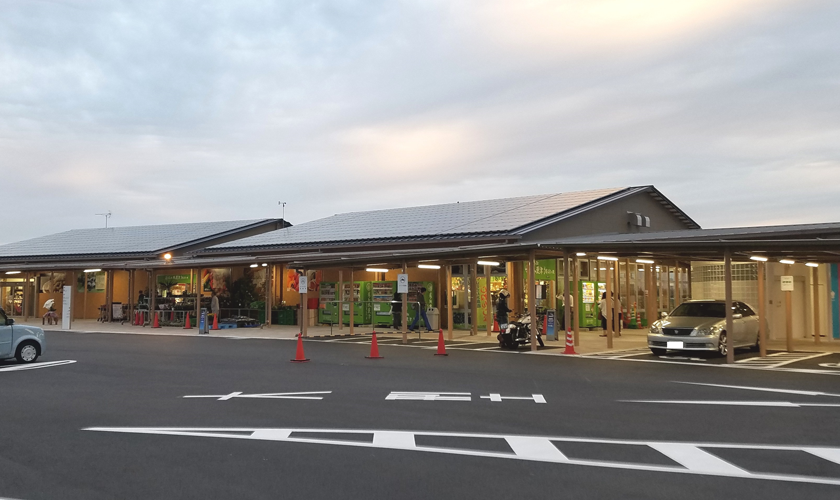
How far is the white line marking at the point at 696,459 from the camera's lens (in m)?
6.91

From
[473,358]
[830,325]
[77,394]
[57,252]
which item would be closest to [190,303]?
[57,252]

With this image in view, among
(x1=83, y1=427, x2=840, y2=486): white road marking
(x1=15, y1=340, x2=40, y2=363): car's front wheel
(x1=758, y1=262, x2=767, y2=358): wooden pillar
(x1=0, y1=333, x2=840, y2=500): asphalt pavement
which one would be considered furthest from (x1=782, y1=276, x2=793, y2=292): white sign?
(x1=15, y1=340, x2=40, y2=363): car's front wheel

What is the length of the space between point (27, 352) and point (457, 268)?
17238 mm

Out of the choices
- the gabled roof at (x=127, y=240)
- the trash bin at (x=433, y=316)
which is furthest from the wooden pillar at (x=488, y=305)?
the gabled roof at (x=127, y=240)

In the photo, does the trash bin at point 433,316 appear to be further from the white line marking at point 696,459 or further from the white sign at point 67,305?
the white line marking at point 696,459

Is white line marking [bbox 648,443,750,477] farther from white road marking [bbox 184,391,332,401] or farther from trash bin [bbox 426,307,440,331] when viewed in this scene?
trash bin [bbox 426,307,440,331]

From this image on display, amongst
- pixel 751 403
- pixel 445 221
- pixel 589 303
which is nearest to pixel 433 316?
pixel 445 221

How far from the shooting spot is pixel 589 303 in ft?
102

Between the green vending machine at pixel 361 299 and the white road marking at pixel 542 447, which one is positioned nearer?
the white road marking at pixel 542 447

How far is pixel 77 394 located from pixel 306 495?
770 centimetres

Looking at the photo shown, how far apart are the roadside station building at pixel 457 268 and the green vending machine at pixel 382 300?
1.7 inches

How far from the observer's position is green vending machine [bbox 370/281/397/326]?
3121cm

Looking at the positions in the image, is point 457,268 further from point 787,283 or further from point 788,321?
point 787,283

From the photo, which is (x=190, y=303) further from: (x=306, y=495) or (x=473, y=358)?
(x=306, y=495)
